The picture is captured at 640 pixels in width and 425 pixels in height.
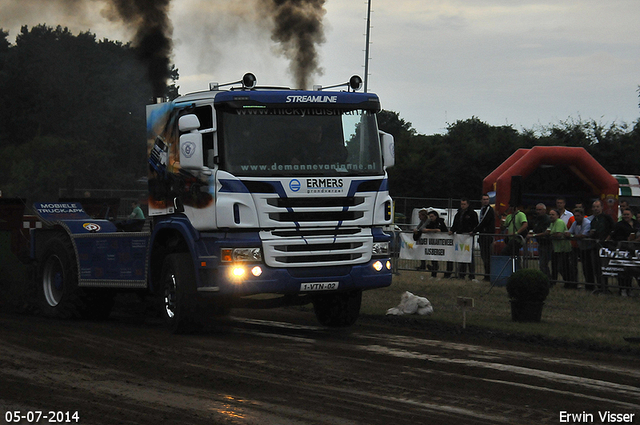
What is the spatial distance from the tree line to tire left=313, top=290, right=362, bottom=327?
3495 cm

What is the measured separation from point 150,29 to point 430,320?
858 centimetres

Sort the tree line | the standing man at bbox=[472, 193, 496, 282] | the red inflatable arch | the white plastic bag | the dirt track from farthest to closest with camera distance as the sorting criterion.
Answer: the tree line < the red inflatable arch < the standing man at bbox=[472, 193, 496, 282] < the white plastic bag < the dirt track

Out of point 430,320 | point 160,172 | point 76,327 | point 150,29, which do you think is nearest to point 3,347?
point 76,327

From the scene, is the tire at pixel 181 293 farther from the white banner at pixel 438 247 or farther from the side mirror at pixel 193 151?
the white banner at pixel 438 247

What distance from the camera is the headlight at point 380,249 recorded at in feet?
36.7

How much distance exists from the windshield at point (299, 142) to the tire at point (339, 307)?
1991 mm

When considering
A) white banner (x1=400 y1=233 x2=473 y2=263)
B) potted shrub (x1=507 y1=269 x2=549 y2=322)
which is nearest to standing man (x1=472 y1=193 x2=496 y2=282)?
white banner (x1=400 y1=233 x2=473 y2=263)

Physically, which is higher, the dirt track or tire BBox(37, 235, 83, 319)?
tire BBox(37, 235, 83, 319)

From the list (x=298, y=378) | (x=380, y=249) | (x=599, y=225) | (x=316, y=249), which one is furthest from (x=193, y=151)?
(x=599, y=225)

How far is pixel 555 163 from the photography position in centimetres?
2727

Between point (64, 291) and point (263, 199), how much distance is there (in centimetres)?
436

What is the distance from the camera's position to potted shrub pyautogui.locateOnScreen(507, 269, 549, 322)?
41.5 feet

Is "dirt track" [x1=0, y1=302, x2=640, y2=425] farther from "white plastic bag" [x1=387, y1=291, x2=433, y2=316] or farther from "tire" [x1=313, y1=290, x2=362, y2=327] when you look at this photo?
"white plastic bag" [x1=387, y1=291, x2=433, y2=316]

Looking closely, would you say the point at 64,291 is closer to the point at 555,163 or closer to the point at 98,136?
the point at 555,163
